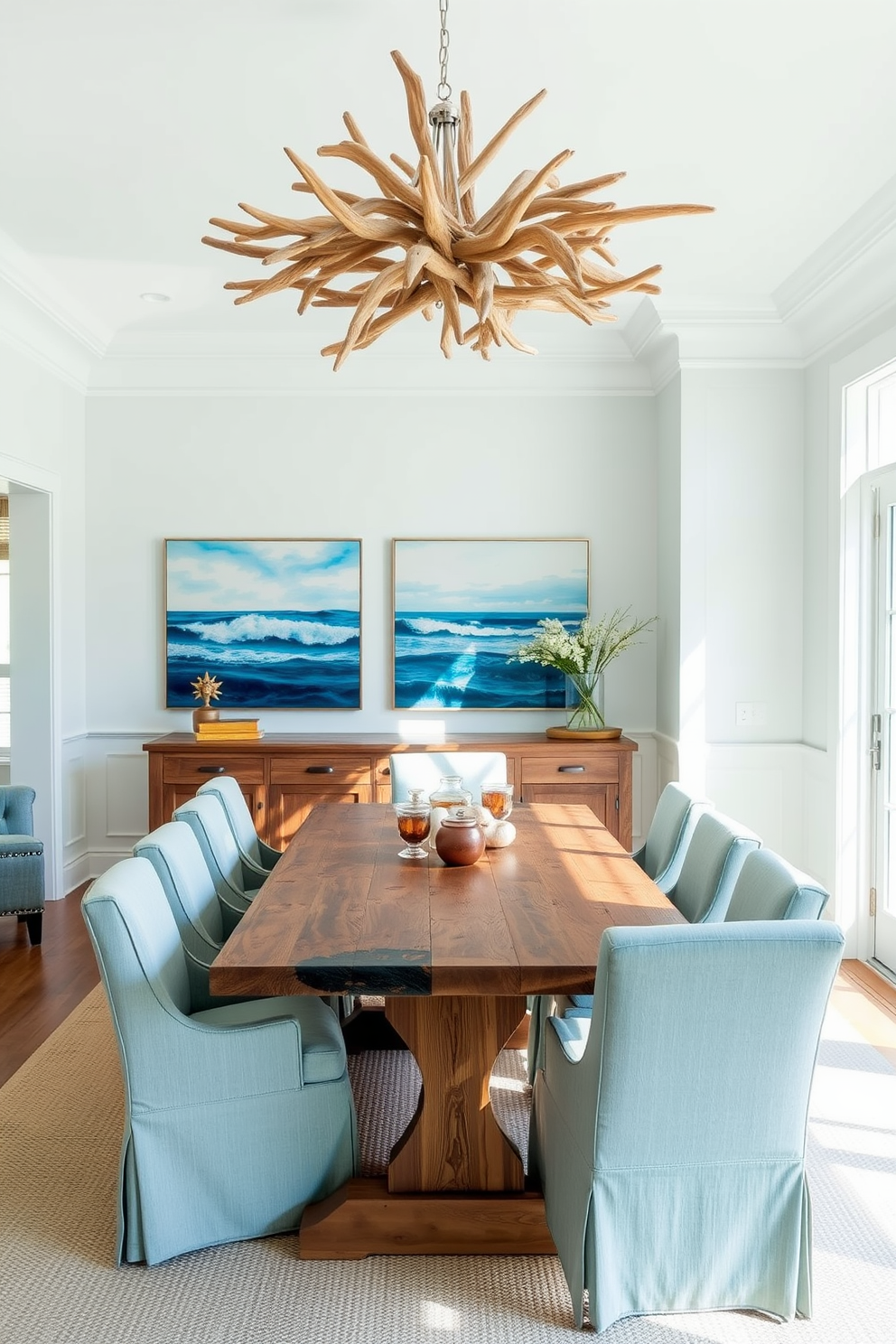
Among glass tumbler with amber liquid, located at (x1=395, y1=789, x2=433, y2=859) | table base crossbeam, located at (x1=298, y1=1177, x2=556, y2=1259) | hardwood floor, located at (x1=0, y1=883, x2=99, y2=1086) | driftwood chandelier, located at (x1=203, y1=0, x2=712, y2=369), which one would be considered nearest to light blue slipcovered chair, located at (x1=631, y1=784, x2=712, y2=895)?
glass tumbler with amber liquid, located at (x1=395, y1=789, x2=433, y2=859)

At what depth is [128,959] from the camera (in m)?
2.07

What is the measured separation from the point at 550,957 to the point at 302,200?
9.53ft

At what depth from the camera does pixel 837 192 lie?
136 inches

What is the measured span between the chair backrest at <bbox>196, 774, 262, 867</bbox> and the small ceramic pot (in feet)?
3.38

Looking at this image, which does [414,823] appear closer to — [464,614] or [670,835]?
[670,835]

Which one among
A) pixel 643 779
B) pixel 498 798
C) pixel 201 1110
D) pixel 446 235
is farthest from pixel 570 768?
pixel 446 235

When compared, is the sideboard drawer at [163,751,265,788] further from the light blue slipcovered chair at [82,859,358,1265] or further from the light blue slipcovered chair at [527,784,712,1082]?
the light blue slipcovered chair at [82,859,358,1265]

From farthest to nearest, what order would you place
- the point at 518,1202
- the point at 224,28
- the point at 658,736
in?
the point at 658,736 < the point at 224,28 < the point at 518,1202

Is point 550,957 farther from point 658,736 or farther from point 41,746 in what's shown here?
point 41,746

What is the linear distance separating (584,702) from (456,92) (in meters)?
2.93

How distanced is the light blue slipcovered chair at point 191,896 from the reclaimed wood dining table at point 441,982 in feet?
0.90

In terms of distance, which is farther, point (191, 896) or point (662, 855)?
point (662, 855)

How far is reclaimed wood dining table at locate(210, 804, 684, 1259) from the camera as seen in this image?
1.93m

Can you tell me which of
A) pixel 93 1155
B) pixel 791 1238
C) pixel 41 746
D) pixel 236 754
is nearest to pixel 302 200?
pixel 236 754
